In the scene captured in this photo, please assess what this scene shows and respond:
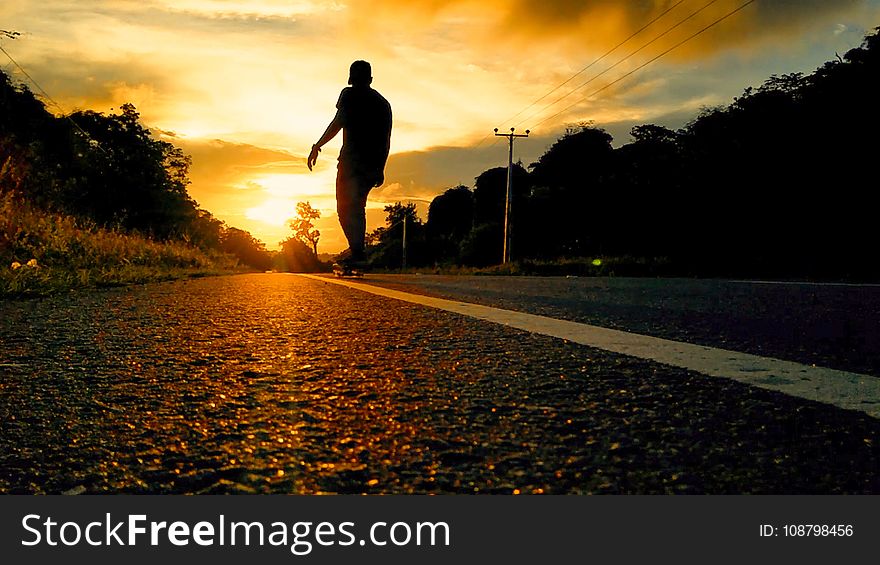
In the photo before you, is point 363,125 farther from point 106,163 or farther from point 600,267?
point 106,163

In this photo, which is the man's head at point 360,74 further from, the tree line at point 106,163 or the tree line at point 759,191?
the tree line at point 106,163

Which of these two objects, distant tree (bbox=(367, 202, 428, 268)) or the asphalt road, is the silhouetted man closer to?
the asphalt road

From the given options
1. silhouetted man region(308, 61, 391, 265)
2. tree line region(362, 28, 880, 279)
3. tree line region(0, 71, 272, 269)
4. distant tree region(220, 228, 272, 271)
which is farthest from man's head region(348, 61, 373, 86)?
distant tree region(220, 228, 272, 271)

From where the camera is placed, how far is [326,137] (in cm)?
961

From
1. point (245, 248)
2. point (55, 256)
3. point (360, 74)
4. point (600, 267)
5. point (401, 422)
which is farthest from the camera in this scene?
point (245, 248)

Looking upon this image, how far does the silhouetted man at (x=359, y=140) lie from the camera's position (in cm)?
934

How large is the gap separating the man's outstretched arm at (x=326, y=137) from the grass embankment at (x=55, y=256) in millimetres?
3207

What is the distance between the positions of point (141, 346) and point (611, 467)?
238 centimetres

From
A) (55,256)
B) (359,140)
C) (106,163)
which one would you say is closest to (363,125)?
(359,140)

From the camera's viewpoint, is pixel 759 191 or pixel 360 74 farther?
pixel 759 191

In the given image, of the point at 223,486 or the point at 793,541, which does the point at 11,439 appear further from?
the point at 793,541

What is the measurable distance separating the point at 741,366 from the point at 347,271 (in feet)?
33.2

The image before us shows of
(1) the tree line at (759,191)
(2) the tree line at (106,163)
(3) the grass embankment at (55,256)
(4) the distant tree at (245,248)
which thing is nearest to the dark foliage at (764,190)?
(1) the tree line at (759,191)

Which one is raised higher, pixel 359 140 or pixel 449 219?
pixel 449 219
